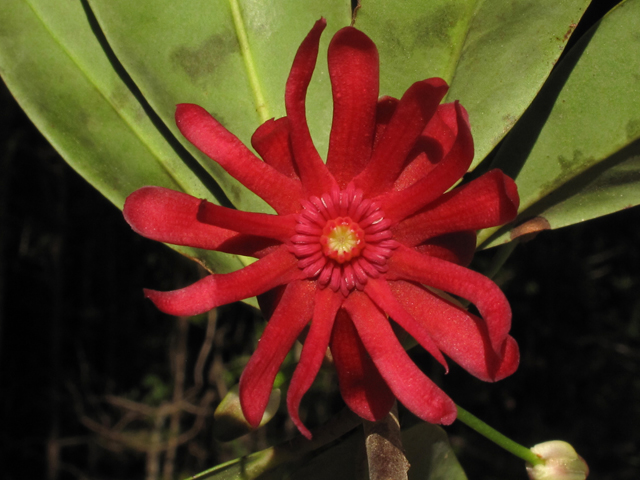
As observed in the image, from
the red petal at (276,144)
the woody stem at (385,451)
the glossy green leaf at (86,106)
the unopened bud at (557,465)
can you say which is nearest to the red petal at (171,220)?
the red petal at (276,144)

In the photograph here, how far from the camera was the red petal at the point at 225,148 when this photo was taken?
85 centimetres

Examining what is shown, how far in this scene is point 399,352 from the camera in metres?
0.83

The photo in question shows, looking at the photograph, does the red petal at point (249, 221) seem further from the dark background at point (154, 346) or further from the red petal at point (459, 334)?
the dark background at point (154, 346)

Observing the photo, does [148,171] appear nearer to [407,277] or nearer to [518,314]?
[407,277]

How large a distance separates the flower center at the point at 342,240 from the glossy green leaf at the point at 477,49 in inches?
10.5

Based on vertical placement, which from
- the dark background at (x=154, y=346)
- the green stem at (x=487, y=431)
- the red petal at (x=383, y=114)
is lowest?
the green stem at (x=487, y=431)

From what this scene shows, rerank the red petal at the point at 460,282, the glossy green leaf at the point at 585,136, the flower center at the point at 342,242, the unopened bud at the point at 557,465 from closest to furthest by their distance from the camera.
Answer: the red petal at the point at 460,282 → the flower center at the point at 342,242 → the glossy green leaf at the point at 585,136 → the unopened bud at the point at 557,465

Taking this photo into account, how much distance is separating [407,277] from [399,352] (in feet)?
0.36

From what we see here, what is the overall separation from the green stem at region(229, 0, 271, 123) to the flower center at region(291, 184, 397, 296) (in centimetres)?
26

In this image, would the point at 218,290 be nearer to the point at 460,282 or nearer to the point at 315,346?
the point at 315,346

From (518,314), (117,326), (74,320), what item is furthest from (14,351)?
(518,314)

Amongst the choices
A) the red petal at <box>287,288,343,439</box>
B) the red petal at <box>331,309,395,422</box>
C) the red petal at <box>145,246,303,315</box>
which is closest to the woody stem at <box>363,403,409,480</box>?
the red petal at <box>331,309,395,422</box>

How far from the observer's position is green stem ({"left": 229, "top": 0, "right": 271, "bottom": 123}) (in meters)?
1.05

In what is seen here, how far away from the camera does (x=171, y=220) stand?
0.85 m
